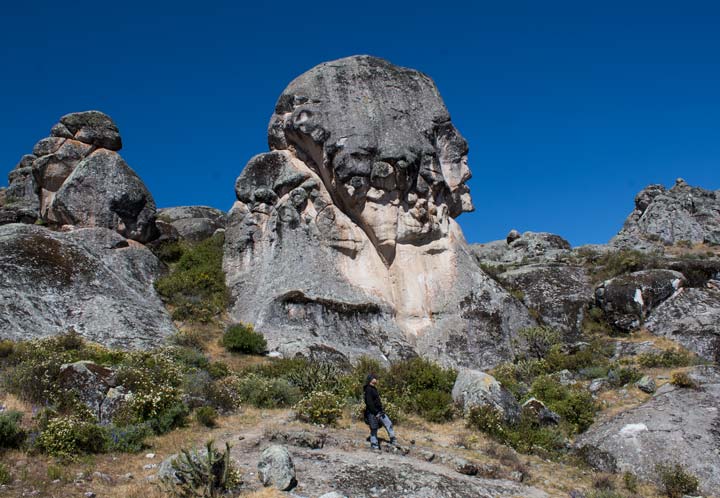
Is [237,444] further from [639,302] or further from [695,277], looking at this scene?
[695,277]

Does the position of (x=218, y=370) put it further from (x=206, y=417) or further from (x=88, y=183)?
(x=88, y=183)

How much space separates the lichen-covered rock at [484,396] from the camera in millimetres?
16750

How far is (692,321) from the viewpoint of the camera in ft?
83.6

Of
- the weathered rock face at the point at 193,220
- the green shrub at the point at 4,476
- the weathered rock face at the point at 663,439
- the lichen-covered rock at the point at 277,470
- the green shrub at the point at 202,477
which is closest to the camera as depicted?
the green shrub at the point at 202,477

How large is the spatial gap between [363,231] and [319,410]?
1373cm

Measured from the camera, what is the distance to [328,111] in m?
28.7

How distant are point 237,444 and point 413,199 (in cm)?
1702

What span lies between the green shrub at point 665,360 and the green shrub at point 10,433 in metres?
19.0

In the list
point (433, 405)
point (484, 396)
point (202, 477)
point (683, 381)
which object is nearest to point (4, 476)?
point (202, 477)

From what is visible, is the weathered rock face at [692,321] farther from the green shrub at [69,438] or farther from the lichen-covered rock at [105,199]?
the lichen-covered rock at [105,199]

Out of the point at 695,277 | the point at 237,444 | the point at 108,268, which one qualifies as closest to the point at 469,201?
the point at 695,277

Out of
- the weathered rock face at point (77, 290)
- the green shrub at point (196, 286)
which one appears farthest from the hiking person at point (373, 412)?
the green shrub at point (196, 286)

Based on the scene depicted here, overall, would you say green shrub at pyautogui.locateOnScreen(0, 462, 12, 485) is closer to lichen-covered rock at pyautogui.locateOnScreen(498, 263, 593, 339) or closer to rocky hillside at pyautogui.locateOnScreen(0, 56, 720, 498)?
rocky hillside at pyautogui.locateOnScreen(0, 56, 720, 498)

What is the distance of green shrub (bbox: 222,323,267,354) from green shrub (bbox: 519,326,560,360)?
1043 cm
